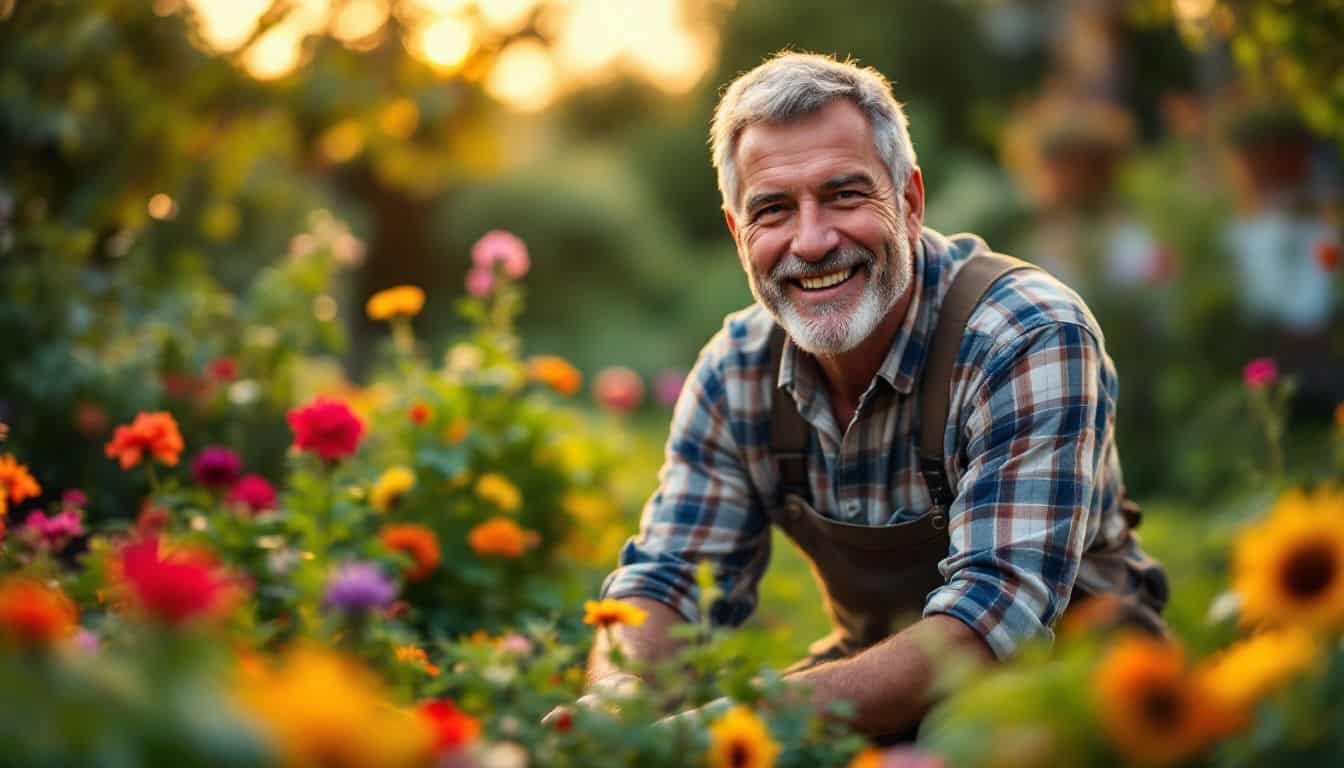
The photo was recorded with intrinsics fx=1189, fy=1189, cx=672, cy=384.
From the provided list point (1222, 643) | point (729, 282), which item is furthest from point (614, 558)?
point (729, 282)

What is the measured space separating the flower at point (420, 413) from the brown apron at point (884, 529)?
1010 mm

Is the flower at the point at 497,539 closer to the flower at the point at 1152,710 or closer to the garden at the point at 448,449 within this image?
the garden at the point at 448,449

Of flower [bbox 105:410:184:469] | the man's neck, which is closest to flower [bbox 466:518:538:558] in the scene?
flower [bbox 105:410:184:469]

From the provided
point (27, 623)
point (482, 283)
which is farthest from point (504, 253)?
point (27, 623)

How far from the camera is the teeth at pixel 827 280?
2195mm

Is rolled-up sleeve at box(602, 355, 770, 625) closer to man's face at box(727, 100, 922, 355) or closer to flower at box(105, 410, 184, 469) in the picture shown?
man's face at box(727, 100, 922, 355)

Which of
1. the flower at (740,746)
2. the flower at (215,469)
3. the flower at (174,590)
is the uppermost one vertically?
the flower at (215,469)

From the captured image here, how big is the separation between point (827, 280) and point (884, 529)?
1.53 feet

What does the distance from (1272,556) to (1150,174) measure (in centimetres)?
538

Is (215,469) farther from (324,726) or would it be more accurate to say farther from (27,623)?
(324,726)

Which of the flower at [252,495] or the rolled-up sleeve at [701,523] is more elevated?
the flower at [252,495]

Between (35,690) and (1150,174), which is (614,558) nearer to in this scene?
(35,690)

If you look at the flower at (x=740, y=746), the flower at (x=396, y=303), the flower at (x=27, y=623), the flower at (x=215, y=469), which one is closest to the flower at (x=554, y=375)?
the flower at (x=396, y=303)

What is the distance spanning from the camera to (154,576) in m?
0.84
